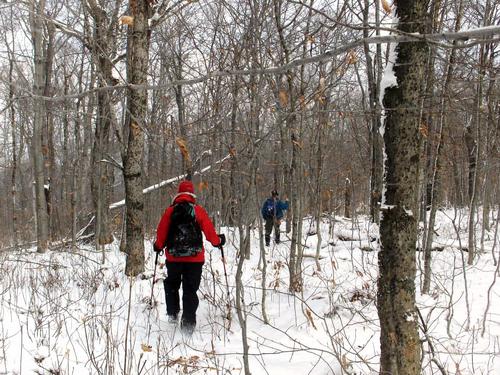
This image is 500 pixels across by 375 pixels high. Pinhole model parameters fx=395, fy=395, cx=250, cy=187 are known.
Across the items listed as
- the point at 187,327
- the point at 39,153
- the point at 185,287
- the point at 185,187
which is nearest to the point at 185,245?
the point at 185,287

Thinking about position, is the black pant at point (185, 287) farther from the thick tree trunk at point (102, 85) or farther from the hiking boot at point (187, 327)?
the thick tree trunk at point (102, 85)

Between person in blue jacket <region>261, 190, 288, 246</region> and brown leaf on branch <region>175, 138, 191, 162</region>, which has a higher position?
brown leaf on branch <region>175, 138, 191, 162</region>

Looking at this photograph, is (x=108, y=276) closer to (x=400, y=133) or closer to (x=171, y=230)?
(x=171, y=230)

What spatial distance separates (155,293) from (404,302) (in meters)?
3.89

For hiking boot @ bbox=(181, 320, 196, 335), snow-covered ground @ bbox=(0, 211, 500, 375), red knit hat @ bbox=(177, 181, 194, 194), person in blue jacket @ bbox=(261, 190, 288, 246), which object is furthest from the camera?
person in blue jacket @ bbox=(261, 190, 288, 246)

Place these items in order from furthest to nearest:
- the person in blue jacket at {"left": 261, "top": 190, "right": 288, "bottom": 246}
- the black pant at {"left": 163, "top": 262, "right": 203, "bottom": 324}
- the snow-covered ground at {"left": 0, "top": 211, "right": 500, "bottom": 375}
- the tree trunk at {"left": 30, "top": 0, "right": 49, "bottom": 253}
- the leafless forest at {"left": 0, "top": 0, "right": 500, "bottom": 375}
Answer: the person in blue jacket at {"left": 261, "top": 190, "right": 288, "bottom": 246} < the tree trunk at {"left": 30, "top": 0, "right": 49, "bottom": 253} < the black pant at {"left": 163, "top": 262, "right": 203, "bottom": 324} < the snow-covered ground at {"left": 0, "top": 211, "right": 500, "bottom": 375} < the leafless forest at {"left": 0, "top": 0, "right": 500, "bottom": 375}

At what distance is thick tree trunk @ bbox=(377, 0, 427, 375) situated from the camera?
2334 mm

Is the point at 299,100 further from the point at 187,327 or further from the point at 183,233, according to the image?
the point at 187,327

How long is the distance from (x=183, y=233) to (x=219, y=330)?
1111 millimetres

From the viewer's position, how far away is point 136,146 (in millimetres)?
6066

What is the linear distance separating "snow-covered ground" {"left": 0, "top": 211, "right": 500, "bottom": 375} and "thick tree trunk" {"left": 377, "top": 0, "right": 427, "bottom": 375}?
0.25m

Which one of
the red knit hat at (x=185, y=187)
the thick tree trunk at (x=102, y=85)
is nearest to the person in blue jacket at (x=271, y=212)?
the thick tree trunk at (x=102, y=85)

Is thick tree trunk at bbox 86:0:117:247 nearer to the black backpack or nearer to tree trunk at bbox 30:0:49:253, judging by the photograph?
tree trunk at bbox 30:0:49:253

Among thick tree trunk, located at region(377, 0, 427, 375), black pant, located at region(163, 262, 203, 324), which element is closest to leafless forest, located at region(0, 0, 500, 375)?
thick tree trunk, located at region(377, 0, 427, 375)
